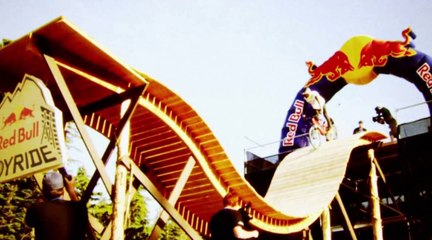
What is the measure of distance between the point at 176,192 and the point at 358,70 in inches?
519

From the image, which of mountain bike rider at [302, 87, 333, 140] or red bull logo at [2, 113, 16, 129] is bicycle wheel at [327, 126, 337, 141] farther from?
red bull logo at [2, 113, 16, 129]

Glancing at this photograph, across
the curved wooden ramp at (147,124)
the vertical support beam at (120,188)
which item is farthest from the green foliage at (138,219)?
the vertical support beam at (120,188)

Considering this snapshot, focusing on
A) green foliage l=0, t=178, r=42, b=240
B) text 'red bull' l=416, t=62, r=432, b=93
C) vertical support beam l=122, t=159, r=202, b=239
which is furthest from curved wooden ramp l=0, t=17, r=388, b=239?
green foliage l=0, t=178, r=42, b=240

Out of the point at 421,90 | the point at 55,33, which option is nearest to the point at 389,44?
the point at 421,90

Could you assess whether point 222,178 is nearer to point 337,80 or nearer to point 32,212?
point 32,212

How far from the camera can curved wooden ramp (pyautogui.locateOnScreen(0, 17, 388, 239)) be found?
6.12m

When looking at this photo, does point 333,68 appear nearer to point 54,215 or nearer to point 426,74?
point 426,74

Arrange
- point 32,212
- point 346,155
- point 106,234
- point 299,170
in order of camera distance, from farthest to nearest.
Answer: point 299,170 → point 346,155 → point 106,234 → point 32,212

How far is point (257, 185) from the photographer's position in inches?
670

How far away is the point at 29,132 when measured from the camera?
543 cm

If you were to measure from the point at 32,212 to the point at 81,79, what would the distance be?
2.24 metres

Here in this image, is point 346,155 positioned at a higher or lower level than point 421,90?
lower

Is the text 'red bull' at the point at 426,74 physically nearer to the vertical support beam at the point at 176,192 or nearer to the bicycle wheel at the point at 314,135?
the bicycle wheel at the point at 314,135

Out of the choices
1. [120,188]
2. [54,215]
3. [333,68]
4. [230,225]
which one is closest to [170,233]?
[333,68]
